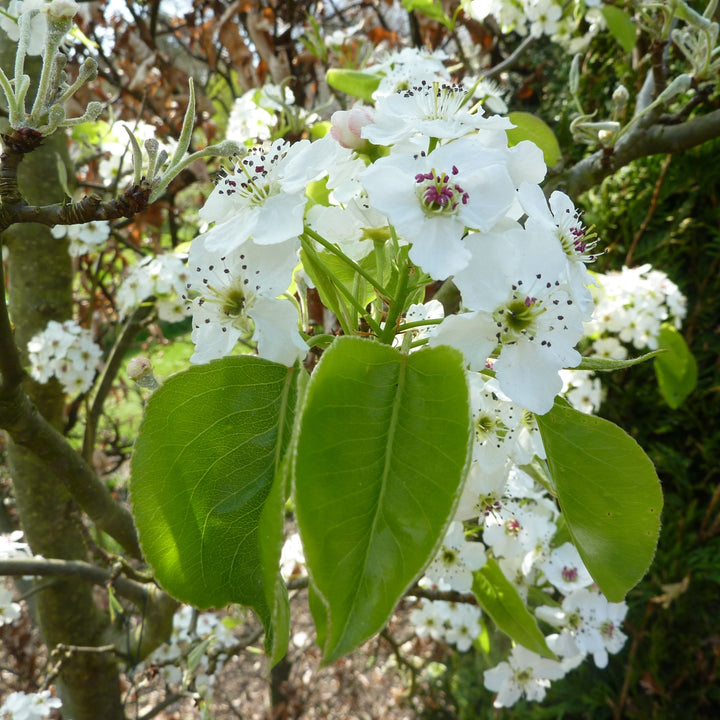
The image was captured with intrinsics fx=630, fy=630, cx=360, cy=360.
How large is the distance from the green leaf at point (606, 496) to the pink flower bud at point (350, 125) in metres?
0.36

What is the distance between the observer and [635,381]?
96.2 inches

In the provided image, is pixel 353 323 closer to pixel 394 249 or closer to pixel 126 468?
pixel 394 249

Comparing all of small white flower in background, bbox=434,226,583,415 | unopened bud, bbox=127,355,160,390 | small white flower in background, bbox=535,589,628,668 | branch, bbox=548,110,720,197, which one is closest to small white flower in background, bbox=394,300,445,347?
small white flower in background, bbox=434,226,583,415

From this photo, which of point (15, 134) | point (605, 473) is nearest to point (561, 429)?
point (605, 473)

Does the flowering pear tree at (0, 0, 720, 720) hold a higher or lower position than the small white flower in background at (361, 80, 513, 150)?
lower

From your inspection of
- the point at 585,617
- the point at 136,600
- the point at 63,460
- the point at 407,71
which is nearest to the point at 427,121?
the point at 407,71

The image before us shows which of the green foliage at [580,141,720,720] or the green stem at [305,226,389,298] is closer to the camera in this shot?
the green stem at [305,226,389,298]

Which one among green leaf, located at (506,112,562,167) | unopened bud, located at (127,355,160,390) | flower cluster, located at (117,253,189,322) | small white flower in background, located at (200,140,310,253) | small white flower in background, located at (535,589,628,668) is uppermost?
small white flower in background, located at (200,140,310,253)

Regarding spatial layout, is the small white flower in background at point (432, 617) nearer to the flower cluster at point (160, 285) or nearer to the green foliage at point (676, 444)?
the green foliage at point (676, 444)

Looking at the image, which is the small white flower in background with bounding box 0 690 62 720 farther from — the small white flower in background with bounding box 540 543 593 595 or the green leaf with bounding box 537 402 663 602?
the green leaf with bounding box 537 402 663 602

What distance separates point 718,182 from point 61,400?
2418 mm

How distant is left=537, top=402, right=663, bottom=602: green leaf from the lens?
0.58 m

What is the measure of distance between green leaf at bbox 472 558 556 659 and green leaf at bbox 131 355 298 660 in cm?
55

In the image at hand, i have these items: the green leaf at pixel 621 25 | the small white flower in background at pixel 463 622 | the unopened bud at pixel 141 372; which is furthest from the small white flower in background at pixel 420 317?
the small white flower in background at pixel 463 622
